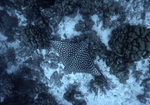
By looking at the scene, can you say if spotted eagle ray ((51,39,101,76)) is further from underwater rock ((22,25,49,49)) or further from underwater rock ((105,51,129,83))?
underwater rock ((22,25,49,49))

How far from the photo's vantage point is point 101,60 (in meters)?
6.02

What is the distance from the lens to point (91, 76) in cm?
648

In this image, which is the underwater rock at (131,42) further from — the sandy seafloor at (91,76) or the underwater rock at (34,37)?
the underwater rock at (34,37)

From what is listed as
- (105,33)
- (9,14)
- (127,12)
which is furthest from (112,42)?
(9,14)

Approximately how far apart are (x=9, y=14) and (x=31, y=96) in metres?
5.76

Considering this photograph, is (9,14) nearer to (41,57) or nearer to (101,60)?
A: (41,57)

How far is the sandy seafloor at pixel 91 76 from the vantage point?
554cm

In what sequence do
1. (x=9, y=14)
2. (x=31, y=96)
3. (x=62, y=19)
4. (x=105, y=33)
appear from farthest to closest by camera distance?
1. (x=31, y=96)
2. (x=9, y=14)
3. (x=62, y=19)
4. (x=105, y=33)

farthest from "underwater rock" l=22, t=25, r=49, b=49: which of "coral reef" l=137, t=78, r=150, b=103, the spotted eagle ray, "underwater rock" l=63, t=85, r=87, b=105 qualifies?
"coral reef" l=137, t=78, r=150, b=103

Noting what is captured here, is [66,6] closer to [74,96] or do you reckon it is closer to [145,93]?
[74,96]

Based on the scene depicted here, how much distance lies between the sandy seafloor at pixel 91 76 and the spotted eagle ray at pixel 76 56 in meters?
0.94

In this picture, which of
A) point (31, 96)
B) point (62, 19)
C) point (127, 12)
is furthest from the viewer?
point (31, 96)

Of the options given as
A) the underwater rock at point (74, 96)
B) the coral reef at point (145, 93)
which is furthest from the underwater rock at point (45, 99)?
the coral reef at point (145, 93)

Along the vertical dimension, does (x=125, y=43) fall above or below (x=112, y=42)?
below
